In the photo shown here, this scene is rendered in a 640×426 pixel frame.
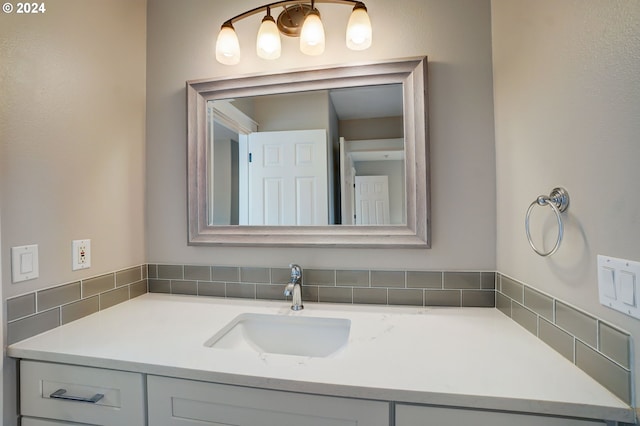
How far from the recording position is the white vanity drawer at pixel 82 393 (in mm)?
766

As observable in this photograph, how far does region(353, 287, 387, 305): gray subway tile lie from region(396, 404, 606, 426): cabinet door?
554 millimetres

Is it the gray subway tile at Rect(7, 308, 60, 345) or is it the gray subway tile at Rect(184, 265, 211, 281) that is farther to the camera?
the gray subway tile at Rect(184, 265, 211, 281)

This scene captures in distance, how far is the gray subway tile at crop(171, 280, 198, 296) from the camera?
4.37 ft

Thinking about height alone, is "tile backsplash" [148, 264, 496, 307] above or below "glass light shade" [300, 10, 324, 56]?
below

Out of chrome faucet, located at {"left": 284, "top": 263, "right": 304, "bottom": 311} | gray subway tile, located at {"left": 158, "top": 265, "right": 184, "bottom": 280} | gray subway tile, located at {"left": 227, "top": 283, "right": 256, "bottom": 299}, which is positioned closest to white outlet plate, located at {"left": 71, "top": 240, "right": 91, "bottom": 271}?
gray subway tile, located at {"left": 158, "top": 265, "right": 184, "bottom": 280}

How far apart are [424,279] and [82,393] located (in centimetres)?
117

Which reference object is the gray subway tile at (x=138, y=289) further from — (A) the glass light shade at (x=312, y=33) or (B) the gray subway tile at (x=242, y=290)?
(A) the glass light shade at (x=312, y=33)

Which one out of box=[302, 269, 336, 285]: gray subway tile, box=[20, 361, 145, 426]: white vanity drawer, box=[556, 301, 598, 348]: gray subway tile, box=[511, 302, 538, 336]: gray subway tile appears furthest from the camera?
box=[302, 269, 336, 285]: gray subway tile

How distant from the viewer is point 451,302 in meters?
1.14

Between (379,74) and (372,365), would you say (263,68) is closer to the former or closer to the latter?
(379,74)

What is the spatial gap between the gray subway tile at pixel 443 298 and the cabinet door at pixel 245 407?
23.3 inches

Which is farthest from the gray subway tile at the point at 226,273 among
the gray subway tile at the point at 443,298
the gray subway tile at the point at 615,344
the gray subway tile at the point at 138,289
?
the gray subway tile at the point at 615,344

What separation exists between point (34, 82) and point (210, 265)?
88 cm

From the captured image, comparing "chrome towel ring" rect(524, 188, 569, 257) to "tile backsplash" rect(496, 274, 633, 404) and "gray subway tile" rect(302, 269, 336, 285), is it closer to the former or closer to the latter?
"tile backsplash" rect(496, 274, 633, 404)
